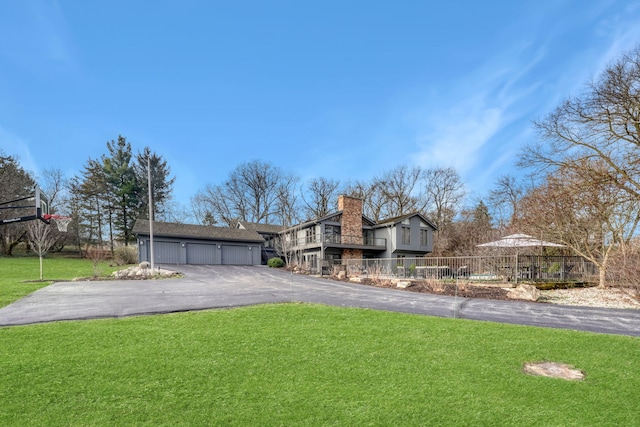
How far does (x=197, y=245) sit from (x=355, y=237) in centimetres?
1385

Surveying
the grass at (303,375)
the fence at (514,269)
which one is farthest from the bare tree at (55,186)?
the grass at (303,375)

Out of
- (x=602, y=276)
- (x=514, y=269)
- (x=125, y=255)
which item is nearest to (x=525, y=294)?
(x=514, y=269)

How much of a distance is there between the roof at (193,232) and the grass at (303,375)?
21.8 m

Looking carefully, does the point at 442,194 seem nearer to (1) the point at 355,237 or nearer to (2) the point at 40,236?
(1) the point at 355,237

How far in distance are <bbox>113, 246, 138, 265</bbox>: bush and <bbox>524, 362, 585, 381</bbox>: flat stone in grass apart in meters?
27.0

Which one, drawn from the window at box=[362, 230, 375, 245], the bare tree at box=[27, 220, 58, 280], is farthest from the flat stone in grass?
the window at box=[362, 230, 375, 245]

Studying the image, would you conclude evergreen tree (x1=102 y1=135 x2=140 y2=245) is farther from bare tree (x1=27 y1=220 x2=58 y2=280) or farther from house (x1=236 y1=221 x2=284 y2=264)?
bare tree (x1=27 y1=220 x2=58 y2=280)

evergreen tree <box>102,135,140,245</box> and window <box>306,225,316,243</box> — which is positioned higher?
evergreen tree <box>102,135,140,245</box>

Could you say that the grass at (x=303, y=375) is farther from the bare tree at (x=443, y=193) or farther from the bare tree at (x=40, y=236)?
Answer: the bare tree at (x=443, y=193)

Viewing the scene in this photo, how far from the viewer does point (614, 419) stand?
3482 mm

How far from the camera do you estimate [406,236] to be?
30156mm

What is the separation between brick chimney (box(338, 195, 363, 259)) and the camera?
29.5m

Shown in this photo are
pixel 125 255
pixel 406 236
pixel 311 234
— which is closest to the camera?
pixel 125 255

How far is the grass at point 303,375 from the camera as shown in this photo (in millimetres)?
3492
